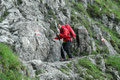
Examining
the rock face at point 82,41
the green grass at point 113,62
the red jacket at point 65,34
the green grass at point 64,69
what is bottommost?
the green grass at point 113,62

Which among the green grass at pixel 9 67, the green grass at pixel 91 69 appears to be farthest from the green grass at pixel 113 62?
the green grass at pixel 9 67

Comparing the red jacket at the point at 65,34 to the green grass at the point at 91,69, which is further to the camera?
the red jacket at the point at 65,34

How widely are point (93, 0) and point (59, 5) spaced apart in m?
11.5

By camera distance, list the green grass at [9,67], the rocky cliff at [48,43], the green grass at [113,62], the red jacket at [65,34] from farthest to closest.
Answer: the green grass at [113,62] < the red jacket at [65,34] < the rocky cliff at [48,43] < the green grass at [9,67]

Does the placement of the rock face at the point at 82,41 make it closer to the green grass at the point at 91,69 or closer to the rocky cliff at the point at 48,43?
the rocky cliff at the point at 48,43

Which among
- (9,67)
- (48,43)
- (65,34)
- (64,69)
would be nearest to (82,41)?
(65,34)

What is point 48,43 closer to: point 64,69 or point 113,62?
point 64,69

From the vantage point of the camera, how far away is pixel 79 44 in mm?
18203

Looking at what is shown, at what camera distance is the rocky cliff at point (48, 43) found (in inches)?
475

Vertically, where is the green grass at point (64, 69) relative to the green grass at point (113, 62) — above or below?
above

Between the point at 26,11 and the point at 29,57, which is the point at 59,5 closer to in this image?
Result: the point at 26,11

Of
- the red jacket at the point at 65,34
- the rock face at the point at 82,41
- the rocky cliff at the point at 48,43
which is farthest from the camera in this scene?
the rock face at the point at 82,41

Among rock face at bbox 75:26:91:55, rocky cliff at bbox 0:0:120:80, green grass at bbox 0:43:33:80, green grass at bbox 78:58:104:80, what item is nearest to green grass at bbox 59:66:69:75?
rocky cliff at bbox 0:0:120:80

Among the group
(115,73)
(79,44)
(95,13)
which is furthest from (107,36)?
(115,73)
